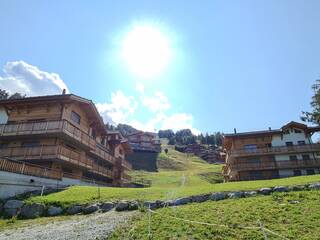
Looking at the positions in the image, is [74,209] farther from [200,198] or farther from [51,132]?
[51,132]

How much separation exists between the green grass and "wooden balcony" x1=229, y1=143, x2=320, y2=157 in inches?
1155

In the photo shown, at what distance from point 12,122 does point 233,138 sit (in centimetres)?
3553

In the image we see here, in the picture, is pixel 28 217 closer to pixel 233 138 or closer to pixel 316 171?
pixel 233 138

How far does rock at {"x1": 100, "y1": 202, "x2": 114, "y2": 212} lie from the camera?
53.9 feet

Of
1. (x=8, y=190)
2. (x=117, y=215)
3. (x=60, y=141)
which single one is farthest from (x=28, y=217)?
(x=60, y=141)

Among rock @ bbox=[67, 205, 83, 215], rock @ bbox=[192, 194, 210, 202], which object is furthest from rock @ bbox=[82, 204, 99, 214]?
rock @ bbox=[192, 194, 210, 202]

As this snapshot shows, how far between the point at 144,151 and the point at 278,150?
58489 millimetres

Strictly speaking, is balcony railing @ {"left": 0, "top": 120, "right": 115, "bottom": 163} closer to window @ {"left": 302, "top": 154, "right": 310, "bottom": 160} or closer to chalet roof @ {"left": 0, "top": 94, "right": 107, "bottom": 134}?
chalet roof @ {"left": 0, "top": 94, "right": 107, "bottom": 134}

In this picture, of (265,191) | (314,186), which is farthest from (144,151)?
(314,186)

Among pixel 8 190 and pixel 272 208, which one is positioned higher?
pixel 8 190

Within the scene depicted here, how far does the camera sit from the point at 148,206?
1581cm

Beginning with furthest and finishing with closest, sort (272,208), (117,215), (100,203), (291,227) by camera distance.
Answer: (100,203) → (117,215) → (272,208) → (291,227)

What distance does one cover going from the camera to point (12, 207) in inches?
682

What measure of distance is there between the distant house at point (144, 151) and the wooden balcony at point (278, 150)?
3831cm
